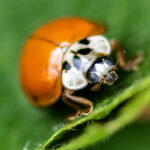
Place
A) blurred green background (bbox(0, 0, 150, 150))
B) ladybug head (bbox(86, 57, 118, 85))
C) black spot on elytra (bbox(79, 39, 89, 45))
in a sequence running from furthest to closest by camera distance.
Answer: blurred green background (bbox(0, 0, 150, 150)) → black spot on elytra (bbox(79, 39, 89, 45)) → ladybug head (bbox(86, 57, 118, 85))

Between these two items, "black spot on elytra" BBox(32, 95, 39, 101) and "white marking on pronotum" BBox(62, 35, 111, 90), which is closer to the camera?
"white marking on pronotum" BBox(62, 35, 111, 90)

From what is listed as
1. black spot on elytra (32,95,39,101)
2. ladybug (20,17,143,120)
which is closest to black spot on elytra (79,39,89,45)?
ladybug (20,17,143,120)

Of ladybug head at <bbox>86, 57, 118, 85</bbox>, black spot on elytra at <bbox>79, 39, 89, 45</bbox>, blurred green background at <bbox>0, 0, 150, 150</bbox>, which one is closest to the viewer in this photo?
ladybug head at <bbox>86, 57, 118, 85</bbox>

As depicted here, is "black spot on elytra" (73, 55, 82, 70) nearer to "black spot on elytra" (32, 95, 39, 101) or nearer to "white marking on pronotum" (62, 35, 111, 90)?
"white marking on pronotum" (62, 35, 111, 90)

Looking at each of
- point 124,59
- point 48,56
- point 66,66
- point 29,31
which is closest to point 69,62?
point 66,66

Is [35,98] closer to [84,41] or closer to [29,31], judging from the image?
[84,41]

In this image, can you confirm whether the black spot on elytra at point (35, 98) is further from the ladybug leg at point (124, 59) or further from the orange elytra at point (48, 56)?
the ladybug leg at point (124, 59)

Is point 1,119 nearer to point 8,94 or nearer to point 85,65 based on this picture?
point 8,94

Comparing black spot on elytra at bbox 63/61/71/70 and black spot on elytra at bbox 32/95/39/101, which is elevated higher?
black spot on elytra at bbox 32/95/39/101
